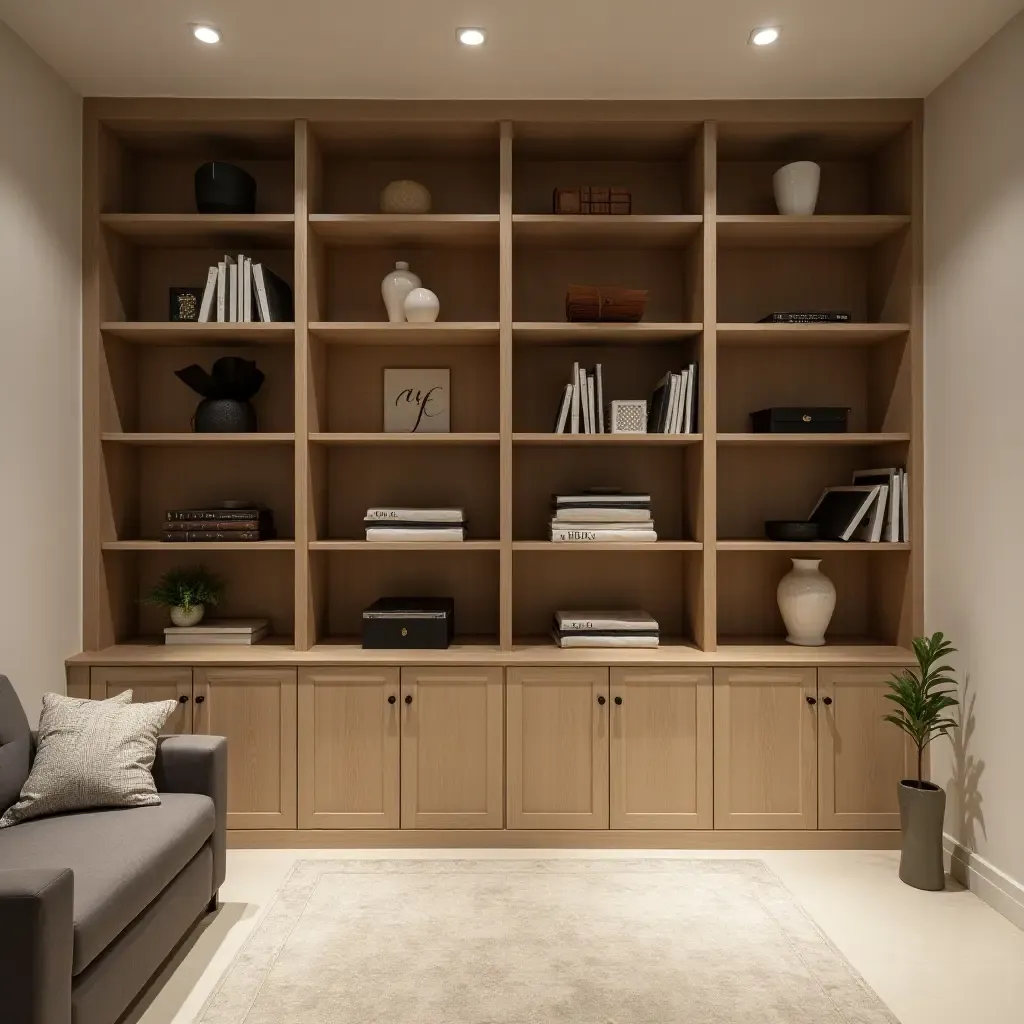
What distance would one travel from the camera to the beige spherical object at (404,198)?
3.37 m

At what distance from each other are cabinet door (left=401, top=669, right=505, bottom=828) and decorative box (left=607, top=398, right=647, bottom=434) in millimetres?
1098

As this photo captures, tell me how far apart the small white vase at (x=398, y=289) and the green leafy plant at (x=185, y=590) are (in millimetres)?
1374

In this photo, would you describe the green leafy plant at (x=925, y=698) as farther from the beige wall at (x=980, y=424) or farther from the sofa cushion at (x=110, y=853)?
the sofa cushion at (x=110, y=853)

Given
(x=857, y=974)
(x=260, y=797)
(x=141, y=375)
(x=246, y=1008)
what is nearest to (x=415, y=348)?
(x=141, y=375)

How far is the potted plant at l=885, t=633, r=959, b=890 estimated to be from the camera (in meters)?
2.88

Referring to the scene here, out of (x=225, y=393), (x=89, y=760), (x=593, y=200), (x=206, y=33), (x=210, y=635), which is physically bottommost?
(x=89, y=760)

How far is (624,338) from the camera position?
3.46 m

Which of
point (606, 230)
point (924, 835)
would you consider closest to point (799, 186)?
point (606, 230)

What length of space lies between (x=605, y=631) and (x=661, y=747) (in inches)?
19.7

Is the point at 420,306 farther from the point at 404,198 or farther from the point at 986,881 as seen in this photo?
the point at 986,881

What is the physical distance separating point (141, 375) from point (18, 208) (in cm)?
93

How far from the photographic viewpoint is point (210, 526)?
3.38 metres

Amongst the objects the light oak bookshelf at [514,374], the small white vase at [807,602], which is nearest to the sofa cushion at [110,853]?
the light oak bookshelf at [514,374]

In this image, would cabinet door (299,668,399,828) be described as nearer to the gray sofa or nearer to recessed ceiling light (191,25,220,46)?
the gray sofa
